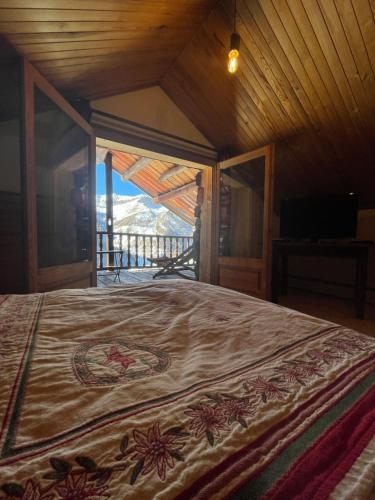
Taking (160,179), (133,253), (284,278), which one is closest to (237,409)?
(284,278)

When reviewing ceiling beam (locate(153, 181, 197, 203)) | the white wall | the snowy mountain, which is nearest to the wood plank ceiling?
the white wall

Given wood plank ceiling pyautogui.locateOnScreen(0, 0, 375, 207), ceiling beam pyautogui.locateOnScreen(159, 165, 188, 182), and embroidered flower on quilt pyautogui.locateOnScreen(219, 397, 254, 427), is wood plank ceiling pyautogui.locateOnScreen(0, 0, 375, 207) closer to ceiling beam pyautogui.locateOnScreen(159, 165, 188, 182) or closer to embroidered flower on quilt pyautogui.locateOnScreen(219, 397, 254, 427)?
embroidered flower on quilt pyautogui.locateOnScreen(219, 397, 254, 427)

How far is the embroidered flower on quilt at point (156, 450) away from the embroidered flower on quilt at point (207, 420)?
3 cm

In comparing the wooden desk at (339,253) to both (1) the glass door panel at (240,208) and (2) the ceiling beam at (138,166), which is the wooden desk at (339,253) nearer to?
(1) the glass door panel at (240,208)

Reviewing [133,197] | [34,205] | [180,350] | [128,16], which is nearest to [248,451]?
[180,350]

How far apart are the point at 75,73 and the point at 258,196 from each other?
254cm

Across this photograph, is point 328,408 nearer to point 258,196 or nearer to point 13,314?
point 13,314

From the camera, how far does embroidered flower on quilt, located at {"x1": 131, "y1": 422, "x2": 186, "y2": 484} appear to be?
0.30 metres

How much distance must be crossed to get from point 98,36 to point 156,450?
2.50m

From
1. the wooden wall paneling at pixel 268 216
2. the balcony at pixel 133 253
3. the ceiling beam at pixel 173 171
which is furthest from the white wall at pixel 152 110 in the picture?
the balcony at pixel 133 253

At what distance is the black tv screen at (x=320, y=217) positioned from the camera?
2.99 metres

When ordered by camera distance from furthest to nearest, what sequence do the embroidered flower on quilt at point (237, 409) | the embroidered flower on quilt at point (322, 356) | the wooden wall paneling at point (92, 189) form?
1. the wooden wall paneling at point (92, 189)
2. the embroidered flower on quilt at point (322, 356)
3. the embroidered flower on quilt at point (237, 409)

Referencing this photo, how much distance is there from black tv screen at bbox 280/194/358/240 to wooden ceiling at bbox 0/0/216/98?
2364 mm

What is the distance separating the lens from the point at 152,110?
297 centimetres
